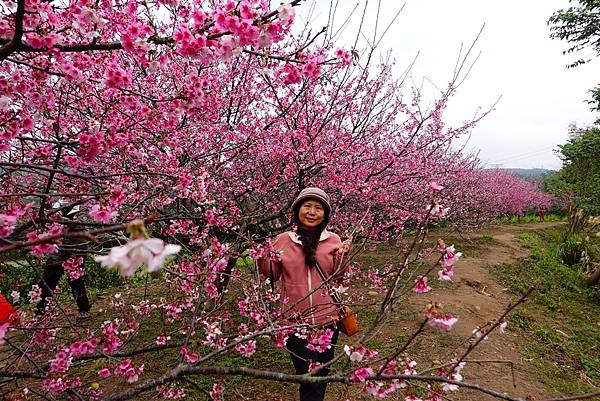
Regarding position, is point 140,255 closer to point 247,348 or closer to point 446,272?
point 446,272

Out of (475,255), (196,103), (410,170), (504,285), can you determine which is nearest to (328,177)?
(410,170)

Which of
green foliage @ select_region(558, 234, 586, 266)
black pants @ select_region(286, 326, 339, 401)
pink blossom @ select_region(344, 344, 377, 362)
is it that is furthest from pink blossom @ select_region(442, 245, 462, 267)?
green foliage @ select_region(558, 234, 586, 266)

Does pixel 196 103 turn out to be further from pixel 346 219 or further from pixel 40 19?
pixel 346 219

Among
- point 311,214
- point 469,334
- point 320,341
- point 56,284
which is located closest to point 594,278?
point 469,334

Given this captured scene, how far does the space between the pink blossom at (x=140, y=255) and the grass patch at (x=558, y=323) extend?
2.40 meters

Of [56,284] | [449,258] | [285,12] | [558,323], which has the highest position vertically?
[285,12]

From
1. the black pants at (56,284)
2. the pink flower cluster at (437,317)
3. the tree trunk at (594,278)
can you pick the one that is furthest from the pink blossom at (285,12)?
the tree trunk at (594,278)

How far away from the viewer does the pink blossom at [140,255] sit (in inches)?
25.9

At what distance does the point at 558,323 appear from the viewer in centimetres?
614

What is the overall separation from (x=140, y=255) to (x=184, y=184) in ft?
6.75

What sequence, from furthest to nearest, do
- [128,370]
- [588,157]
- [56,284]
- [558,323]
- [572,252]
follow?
[572,252]
[588,157]
[558,323]
[56,284]
[128,370]

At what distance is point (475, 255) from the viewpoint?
1063cm

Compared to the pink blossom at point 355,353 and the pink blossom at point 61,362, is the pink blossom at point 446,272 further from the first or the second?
the pink blossom at point 61,362

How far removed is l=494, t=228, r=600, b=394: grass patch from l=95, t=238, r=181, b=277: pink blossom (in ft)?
7.87
